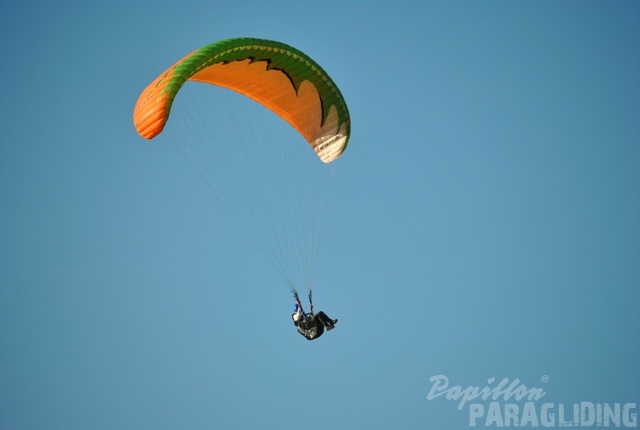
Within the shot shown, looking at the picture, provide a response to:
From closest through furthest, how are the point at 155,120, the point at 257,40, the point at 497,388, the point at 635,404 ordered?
the point at 155,120, the point at 257,40, the point at 497,388, the point at 635,404

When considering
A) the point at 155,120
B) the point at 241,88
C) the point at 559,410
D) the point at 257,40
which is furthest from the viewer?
the point at 559,410

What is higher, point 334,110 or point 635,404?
point 635,404

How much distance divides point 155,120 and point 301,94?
4.43m

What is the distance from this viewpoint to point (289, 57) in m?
21.3

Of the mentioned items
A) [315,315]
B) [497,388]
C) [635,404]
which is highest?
[635,404]

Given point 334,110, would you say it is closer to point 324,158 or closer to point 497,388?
point 324,158

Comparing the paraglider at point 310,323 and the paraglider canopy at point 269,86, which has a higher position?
the paraglider canopy at point 269,86

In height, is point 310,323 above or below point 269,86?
below

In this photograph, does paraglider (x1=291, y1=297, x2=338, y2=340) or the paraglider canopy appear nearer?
the paraglider canopy

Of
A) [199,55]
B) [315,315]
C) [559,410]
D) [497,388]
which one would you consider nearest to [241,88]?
[199,55]

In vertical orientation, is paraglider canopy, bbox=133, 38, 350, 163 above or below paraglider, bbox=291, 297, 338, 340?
above

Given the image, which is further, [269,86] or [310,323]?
[269,86]

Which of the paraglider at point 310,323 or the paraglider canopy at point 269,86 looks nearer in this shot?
the paraglider canopy at point 269,86

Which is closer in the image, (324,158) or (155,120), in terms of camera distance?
(155,120)
